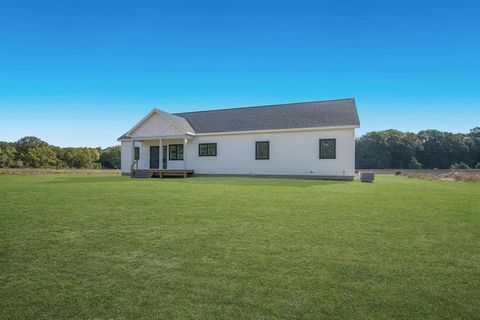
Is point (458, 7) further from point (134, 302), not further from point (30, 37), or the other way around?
point (30, 37)

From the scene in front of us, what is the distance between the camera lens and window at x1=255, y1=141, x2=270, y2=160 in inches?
761

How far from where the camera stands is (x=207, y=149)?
832 inches

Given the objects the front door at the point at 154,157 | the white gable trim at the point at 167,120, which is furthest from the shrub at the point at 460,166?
the front door at the point at 154,157

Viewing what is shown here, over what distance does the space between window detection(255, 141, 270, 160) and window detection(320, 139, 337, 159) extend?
3.49 metres

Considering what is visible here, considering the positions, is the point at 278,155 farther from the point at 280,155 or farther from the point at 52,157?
the point at 52,157

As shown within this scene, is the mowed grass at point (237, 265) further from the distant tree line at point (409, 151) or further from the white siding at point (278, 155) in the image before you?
the distant tree line at point (409, 151)

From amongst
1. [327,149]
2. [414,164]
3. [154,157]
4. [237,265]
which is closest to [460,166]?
[414,164]

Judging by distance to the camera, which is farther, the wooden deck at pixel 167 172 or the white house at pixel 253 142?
the wooden deck at pixel 167 172

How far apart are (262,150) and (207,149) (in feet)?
13.8

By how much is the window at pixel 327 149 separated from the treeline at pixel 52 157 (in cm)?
4629

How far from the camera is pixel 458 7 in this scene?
46.5 feet

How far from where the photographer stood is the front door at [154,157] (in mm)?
22767

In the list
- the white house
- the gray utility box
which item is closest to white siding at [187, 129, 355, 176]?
the white house

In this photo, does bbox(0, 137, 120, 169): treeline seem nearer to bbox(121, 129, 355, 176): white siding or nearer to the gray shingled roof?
the gray shingled roof
